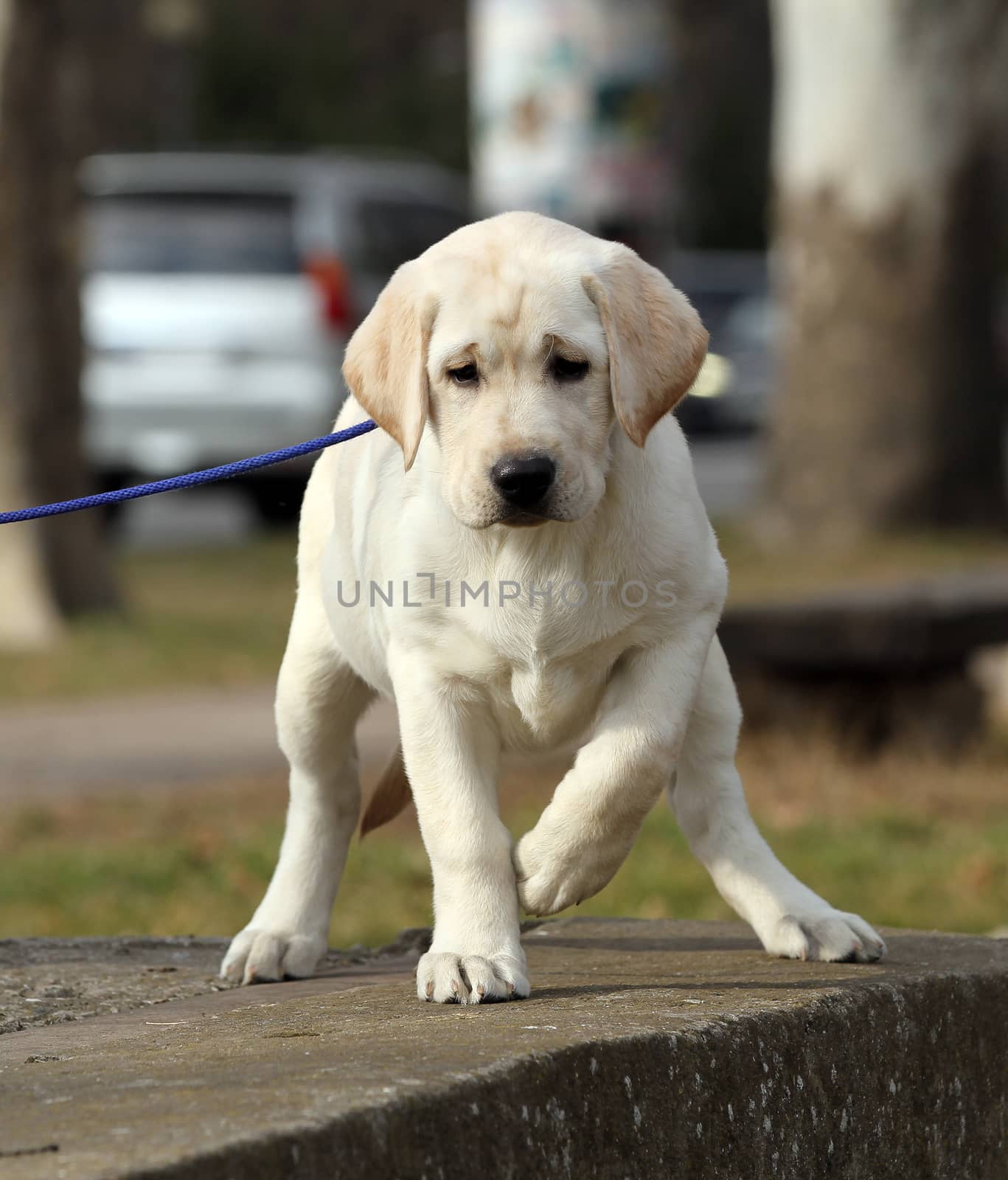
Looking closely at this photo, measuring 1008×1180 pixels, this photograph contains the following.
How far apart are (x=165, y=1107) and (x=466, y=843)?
888 mm

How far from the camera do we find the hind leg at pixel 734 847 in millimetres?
3637

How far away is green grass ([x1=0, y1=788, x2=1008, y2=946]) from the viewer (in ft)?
18.4

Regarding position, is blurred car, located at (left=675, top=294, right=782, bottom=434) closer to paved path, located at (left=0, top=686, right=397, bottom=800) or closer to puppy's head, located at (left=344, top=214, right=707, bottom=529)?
paved path, located at (left=0, top=686, right=397, bottom=800)

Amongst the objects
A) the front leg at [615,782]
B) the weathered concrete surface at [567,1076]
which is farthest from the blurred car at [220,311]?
the front leg at [615,782]

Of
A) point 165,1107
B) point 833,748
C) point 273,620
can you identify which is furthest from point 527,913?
point 273,620

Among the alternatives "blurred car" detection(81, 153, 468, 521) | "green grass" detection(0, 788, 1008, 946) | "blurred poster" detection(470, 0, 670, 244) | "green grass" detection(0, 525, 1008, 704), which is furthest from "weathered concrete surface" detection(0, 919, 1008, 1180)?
"blurred poster" detection(470, 0, 670, 244)

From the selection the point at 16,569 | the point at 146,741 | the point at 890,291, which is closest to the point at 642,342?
the point at 146,741

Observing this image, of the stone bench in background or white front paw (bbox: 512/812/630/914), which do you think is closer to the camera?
white front paw (bbox: 512/812/630/914)

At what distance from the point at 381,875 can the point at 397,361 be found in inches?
117

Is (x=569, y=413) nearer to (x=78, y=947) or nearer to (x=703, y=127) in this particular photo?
(x=78, y=947)

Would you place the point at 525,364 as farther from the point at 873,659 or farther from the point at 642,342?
the point at 873,659

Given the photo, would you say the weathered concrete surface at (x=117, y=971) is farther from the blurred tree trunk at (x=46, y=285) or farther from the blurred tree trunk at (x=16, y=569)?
the blurred tree trunk at (x=46, y=285)

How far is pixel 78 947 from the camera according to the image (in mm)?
4199

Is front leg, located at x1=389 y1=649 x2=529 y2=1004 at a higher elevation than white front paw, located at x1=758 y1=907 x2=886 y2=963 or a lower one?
higher
